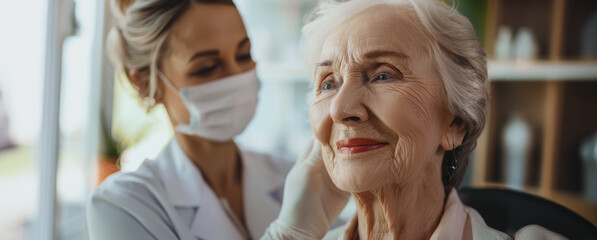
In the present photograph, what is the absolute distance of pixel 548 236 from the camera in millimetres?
733

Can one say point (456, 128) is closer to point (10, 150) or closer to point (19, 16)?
point (19, 16)

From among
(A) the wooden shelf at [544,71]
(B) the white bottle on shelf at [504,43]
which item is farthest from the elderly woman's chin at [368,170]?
(B) the white bottle on shelf at [504,43]

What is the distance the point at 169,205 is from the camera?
3.08 feet

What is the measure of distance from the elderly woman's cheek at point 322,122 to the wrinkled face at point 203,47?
32 centimetres

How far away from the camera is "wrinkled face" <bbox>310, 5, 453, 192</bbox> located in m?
0.68

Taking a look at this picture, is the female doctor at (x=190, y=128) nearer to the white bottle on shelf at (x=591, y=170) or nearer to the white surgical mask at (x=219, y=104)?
the white surgical mask at (x=219, y=104)

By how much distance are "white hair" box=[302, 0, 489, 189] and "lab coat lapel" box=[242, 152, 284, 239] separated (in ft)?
1.40

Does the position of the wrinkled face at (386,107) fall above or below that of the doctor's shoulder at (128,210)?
above

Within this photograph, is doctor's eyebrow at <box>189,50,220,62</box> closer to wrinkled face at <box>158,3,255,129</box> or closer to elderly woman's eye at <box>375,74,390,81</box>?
wrinkled face at <box>158,3,255,129</box>

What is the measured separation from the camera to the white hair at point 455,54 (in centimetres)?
69

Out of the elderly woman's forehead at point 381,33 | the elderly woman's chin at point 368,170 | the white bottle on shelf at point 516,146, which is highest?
the elderly woman's forehead at point 381,33

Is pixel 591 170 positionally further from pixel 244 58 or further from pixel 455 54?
pixel 244 58

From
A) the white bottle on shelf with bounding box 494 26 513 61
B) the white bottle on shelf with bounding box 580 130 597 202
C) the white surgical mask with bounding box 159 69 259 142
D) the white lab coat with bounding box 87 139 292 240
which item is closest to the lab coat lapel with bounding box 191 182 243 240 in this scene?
the white lab coat with bounding box 87 139 292 240

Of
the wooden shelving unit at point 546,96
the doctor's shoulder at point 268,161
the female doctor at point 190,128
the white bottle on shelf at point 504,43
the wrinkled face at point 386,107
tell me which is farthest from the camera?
the white bottle on shelf at point 504,43
